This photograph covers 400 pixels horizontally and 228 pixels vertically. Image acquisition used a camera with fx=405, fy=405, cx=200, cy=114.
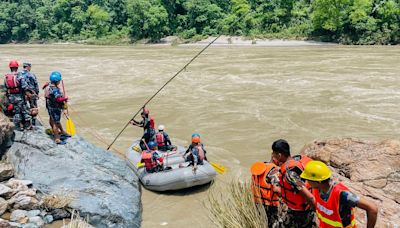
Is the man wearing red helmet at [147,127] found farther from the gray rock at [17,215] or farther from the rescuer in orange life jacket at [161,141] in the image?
the gray rock at [17,215]

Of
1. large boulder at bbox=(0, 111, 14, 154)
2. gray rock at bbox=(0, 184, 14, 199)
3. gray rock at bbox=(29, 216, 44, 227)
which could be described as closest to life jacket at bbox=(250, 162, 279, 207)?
gray rock at bbox=(29, 216, 44, 227)

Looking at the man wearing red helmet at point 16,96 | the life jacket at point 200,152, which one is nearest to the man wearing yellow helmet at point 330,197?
the life jacket at point 200,152

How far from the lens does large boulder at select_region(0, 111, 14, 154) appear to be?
22.7 ft

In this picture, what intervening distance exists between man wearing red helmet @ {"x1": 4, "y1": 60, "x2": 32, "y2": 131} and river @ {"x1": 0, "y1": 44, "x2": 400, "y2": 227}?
2797 mm

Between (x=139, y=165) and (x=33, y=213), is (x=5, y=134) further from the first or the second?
(x=139, y=165)

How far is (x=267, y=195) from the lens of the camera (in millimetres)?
4238

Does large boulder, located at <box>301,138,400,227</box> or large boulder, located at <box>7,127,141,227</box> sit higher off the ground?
large boulder, located at <box>301,138,400,227</box>

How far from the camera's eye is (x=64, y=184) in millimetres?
6805

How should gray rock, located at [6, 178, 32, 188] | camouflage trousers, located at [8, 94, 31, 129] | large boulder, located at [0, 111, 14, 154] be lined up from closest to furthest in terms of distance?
gray rock, located at [6, 178, 32, 188], large boulder, located at [0, 111, 14, 154], camouflage trousers, located at [8, 94, 31, 129]

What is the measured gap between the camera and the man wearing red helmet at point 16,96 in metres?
7.54

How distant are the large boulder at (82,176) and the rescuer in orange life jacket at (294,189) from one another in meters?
3.36

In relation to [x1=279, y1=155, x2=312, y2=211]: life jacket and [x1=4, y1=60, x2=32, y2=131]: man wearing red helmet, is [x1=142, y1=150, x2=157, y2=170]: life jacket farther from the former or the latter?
[x1=279, y1=155, x2=312, y2=211]: life jacket

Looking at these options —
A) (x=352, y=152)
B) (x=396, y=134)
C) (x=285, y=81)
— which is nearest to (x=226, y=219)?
(x=352, y=152)

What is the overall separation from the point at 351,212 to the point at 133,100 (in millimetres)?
15160
